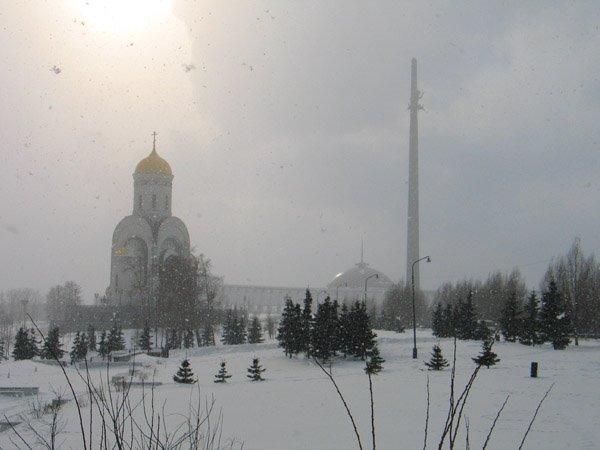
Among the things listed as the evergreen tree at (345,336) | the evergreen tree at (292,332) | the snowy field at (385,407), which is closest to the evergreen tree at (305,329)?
the evergreen tree at (292,332)

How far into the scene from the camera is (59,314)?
73312 mm

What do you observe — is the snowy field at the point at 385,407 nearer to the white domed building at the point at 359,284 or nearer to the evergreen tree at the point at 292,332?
the evergreen tree at the point at 292,332

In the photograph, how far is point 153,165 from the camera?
210 ft

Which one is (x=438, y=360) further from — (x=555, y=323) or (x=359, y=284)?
(x=359, y=284)

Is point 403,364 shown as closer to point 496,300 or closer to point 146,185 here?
point 496,300

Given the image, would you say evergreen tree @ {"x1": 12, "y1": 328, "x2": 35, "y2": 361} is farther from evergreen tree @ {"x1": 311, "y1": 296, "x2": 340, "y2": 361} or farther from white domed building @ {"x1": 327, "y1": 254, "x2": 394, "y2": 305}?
white domed building @ {"x1": 327, "y1": 254, "x2": 394, "y2": 305}

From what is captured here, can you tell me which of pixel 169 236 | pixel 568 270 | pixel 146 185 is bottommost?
pixel 568 270

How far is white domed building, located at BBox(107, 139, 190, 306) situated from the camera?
6097cm

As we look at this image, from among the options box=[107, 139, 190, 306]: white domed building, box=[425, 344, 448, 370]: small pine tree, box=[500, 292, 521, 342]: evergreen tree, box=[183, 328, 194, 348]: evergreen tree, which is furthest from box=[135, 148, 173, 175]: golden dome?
box=[425, 344, 448, 370]: small pine tree

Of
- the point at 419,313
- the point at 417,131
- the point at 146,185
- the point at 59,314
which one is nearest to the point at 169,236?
the point at 146,185

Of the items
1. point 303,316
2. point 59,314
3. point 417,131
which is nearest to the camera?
point 303,316

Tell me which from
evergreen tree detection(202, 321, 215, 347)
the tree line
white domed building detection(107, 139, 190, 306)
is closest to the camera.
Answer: the tree line

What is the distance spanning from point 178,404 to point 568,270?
36.4 metres

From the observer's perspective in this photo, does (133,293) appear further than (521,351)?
Yes
